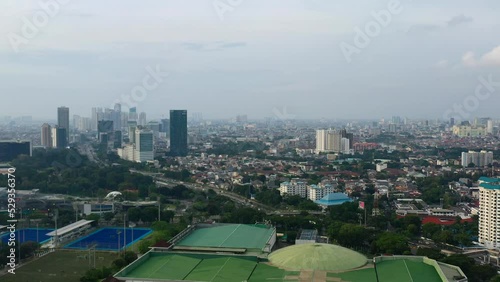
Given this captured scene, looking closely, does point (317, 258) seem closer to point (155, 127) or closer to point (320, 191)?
point (320, 191)

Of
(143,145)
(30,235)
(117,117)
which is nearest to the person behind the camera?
(30,235)

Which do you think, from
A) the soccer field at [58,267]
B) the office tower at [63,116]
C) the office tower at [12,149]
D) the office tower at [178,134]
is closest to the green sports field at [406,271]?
the soccer field at [58,267]

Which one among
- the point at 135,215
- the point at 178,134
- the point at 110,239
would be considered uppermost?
the point at 178,134

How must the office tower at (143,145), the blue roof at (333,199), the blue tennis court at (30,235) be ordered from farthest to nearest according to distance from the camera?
1. the office tower at (143,145)
2. the blue roof at (333,199)
3. the blue tennis court at (30,235)

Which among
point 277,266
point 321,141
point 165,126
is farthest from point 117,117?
point 277,266

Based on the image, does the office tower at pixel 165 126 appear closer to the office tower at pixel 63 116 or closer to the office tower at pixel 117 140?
the office tower at pixel 63 116

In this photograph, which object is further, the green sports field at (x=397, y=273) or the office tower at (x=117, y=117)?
the office tower at (x=117, y=117)
